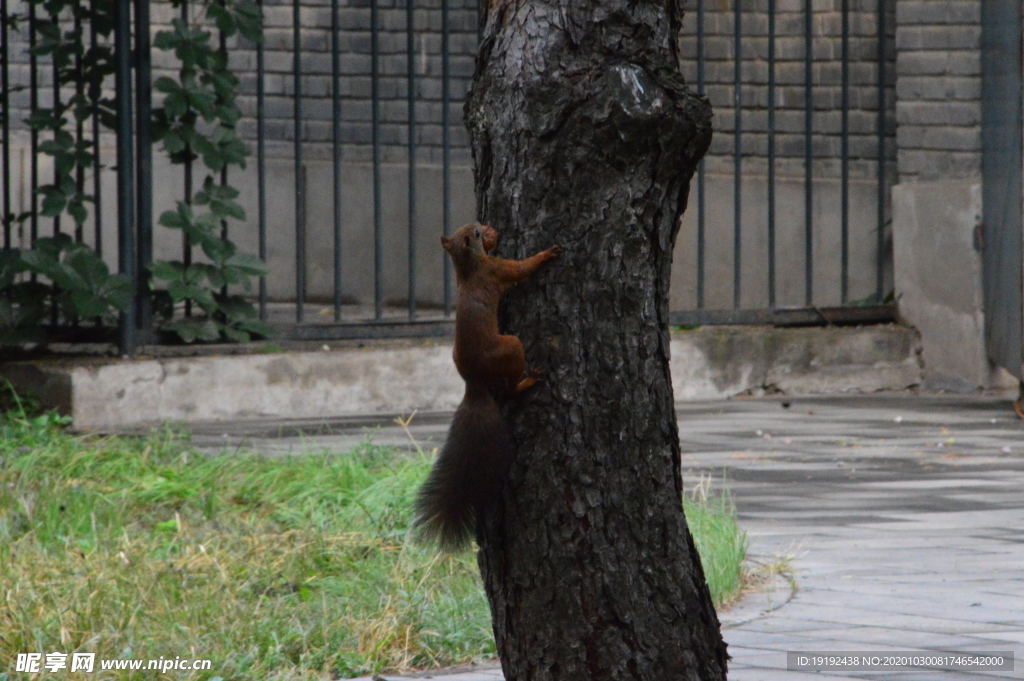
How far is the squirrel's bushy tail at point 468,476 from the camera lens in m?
2.66

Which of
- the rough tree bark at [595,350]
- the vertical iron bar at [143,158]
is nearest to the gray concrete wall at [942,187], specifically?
the vertical iron bar at [143,158]

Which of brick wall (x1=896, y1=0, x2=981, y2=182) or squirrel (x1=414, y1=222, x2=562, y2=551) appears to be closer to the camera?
squirrel (x1=414, y1=222, x2=562, y2=551)

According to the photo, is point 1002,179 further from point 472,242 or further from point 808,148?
point 472,242

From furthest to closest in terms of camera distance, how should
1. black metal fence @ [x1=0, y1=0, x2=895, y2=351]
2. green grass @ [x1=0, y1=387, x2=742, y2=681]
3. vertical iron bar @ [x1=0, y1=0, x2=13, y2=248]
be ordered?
1. black metal fence @ [x1=0, y1=0, x2=895, y2=351]
2. vertical iron bar @ [x1=0, y1=0, x2=13, y2=248]
3. green grass @ [x1=0, y1=387, x2=742, y2=681]

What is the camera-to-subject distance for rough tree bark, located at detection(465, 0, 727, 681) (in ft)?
8.70

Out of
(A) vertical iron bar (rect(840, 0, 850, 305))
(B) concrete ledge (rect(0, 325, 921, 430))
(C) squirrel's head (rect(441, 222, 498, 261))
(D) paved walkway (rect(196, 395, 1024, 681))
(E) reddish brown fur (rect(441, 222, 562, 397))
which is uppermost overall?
(A) vertical iron bar (rect(840, 0, 850, 305))

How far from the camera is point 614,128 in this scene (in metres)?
2.64

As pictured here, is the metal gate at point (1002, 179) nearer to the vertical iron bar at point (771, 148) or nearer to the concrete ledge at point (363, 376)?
the concrete ledge at point (363, 376)

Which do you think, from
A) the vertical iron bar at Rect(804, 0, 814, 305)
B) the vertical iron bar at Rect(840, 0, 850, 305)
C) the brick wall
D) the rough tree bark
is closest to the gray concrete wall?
the brick wall

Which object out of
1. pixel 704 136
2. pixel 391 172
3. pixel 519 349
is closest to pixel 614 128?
pixel 704 136

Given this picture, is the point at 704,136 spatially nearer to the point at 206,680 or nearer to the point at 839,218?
the point at 206,680

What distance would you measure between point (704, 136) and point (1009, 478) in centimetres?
403

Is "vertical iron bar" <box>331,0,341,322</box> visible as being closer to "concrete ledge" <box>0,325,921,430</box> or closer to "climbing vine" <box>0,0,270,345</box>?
"concrete ledge" <box>0,325,921,430</box>

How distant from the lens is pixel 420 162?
11.0 meters
